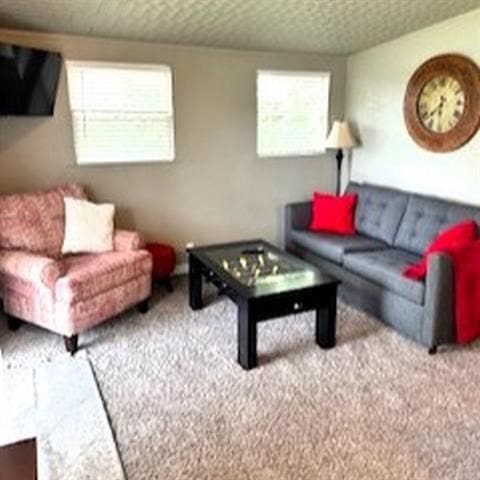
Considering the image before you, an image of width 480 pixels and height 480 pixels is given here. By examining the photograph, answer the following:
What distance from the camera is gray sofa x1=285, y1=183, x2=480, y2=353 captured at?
3049 mm

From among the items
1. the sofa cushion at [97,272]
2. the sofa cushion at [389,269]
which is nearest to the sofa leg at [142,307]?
the sofa cushion at [97,272]

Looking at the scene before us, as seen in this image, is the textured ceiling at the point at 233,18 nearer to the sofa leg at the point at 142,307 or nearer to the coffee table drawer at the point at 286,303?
the coffee table drawer at the point at 286,303

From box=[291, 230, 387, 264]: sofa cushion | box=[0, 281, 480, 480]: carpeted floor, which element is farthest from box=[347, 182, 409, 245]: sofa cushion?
box=[0, 281, 480, 480]: carpeted floor

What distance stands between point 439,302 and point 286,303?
3.16 ft

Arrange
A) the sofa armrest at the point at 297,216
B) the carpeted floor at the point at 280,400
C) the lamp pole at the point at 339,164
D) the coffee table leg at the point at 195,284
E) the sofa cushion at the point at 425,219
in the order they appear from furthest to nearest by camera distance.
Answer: the lamp pole at the point at 339,164, the sofa armrest at the point at 297,216, the coffee table leg at the point at 195,284, the sofa cushion at the point at 425,219, the carpeted floor at the point at 280,400

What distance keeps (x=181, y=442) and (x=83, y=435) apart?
47cm

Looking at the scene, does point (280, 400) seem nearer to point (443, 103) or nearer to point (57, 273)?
point (57, 273)

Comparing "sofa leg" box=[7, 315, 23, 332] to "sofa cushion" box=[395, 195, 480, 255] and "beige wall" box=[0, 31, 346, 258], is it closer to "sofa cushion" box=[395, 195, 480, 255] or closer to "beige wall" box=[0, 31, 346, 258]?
"beige wall" box=[0, 31, 346, 258]

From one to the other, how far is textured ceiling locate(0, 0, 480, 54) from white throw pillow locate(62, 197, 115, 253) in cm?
134

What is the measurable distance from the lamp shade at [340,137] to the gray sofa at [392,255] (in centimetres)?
43

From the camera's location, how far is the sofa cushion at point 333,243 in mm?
3973

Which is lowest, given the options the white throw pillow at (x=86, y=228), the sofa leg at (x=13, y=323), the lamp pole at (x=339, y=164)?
the sofa leg at (x=13, y=323)

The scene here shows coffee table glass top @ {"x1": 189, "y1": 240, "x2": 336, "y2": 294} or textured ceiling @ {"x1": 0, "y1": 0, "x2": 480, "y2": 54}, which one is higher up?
textured ceiling @ {"x1": 0, "y1": 0, "x2": 480, "y2": 54}

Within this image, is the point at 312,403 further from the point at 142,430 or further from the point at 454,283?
the point at 454,283
